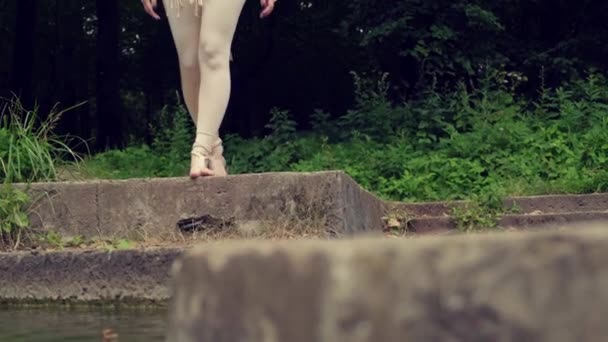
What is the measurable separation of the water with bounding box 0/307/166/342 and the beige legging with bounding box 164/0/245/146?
1327 mm

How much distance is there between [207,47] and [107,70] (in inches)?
668

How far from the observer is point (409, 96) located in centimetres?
1423

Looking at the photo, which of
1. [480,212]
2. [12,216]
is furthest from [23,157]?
[480,212]

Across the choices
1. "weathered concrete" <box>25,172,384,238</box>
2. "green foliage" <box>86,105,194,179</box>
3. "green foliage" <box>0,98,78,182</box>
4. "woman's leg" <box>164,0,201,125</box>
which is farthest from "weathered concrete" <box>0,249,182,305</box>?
"green foliage" <box>86,105,194,179</box>

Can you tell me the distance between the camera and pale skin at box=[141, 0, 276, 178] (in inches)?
222

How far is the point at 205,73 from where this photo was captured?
5.78 metres

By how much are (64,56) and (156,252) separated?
24037 millimetres

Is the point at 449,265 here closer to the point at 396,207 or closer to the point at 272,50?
the point at 396,207

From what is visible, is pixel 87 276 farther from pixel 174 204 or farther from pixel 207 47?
pixel 207 47

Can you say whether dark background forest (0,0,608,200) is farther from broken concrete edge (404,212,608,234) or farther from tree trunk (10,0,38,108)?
broken concrete edge (404,212,608,234)

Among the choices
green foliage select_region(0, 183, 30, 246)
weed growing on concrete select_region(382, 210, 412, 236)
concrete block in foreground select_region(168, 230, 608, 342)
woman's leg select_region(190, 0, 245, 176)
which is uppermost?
woman's leg select_region(190, 0, 245, 176)

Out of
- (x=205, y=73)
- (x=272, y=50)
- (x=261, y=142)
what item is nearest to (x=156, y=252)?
(x=205, y=73)

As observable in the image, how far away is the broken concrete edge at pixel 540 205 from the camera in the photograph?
7.60 metres

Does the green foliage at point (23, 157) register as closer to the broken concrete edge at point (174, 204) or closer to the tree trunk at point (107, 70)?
the broken concrete edge at point (174, 204)
